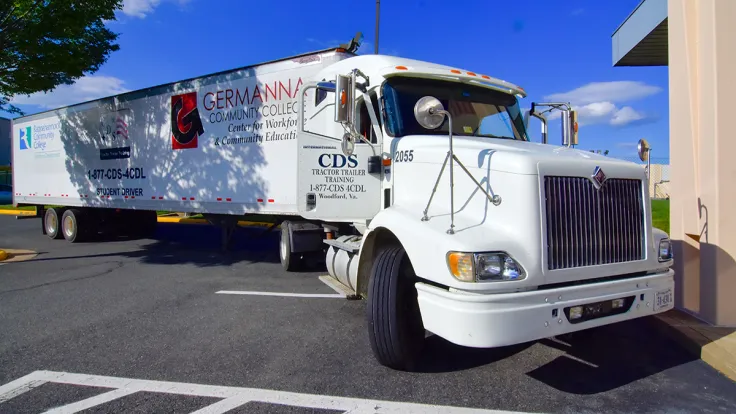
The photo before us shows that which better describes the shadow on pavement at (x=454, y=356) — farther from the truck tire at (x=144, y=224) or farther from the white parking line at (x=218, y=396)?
the truck tire at (x=144, y=224)

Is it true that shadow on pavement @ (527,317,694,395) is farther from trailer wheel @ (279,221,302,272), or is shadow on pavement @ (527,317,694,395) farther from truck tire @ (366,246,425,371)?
trailer wheel @ (279,221,302,272)

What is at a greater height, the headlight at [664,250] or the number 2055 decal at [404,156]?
the number 2055 decal at [404,156]

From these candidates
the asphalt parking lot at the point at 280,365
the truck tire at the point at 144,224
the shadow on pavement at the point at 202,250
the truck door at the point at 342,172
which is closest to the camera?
the asphalt parking lot at the point at 280,365

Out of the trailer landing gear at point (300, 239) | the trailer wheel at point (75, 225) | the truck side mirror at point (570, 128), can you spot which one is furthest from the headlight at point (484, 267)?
the trailer wheel at point (75, 225)

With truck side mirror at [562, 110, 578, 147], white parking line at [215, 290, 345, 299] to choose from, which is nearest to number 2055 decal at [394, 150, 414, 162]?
truck side mirror at [562, 110, 578, 147]

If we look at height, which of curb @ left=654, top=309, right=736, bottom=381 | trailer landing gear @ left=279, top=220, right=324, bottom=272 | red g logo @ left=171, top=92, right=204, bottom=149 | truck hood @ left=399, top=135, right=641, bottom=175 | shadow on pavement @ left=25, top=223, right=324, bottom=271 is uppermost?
red g logo @ left=171, top=92, right=204, bottom=149

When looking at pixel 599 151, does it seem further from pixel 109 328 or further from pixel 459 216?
pixel 109 328

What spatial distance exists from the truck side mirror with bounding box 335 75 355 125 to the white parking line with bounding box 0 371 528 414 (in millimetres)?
2426

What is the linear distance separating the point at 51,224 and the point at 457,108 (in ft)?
42.8

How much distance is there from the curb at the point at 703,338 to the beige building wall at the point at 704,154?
0.17 meters

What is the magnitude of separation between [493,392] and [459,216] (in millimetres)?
1312

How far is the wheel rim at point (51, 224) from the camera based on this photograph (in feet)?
43.0

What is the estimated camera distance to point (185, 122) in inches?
367

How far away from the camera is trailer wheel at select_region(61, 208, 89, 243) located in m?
12.4
